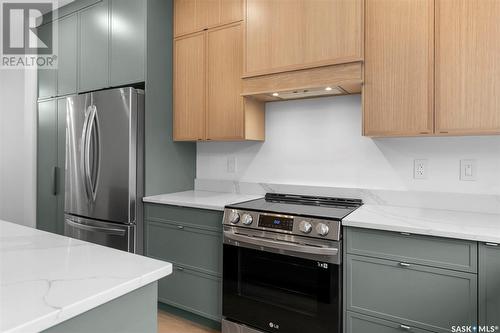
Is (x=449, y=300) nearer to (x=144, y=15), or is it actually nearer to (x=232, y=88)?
(x=232, y=88)

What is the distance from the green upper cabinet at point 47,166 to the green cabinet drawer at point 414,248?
120 inches

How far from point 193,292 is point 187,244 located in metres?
0.35

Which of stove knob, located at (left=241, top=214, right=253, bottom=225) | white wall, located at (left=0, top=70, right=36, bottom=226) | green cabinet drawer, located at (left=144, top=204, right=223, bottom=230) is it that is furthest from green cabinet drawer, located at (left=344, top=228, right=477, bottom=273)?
white wall, located at (left=0, top=70, right=36, bottom=226)

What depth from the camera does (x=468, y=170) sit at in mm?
2008

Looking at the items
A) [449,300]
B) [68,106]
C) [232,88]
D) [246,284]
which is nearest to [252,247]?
→ [246,284]

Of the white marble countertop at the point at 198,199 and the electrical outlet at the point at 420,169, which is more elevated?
the electrical outlet at the point at 420,169

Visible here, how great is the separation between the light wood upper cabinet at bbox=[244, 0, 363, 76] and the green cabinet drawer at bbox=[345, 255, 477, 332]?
1244 mm

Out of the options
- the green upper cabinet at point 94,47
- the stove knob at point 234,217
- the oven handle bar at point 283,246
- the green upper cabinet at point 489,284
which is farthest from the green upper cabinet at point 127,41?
the green upper cabinet at point 489,284

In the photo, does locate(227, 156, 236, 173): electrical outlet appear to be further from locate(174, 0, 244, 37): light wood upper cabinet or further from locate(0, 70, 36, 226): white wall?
locate(0, 70, 36, 226): white wall

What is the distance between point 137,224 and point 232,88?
132cm

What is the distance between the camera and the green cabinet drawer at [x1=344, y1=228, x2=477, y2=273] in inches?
58.6

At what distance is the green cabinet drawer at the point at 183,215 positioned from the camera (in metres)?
2.25

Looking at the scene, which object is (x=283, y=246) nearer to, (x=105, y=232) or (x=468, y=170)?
(x=468, y=170)

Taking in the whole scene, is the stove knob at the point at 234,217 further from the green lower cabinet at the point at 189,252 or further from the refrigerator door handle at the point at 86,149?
the refrigerator door handle at the point at 86,149
